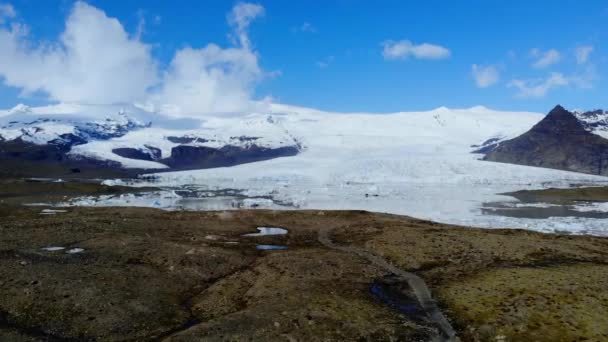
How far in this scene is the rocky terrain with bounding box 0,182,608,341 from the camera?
1664cm

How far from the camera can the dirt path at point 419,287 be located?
57.2ft

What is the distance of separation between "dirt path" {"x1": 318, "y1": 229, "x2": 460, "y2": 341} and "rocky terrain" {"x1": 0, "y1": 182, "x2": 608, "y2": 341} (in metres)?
0.10

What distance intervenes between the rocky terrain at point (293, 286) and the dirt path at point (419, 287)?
0.32ft

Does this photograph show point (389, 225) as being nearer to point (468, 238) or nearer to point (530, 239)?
point (468, 238)

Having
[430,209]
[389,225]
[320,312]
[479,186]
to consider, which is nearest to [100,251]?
[320,312]

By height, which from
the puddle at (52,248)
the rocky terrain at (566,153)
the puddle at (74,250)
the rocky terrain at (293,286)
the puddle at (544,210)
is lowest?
the puddle at (544,210)

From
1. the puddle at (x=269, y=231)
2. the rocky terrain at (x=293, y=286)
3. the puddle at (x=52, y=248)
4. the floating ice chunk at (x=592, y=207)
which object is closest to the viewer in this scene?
the rocky terrain at (x=293, y=286)

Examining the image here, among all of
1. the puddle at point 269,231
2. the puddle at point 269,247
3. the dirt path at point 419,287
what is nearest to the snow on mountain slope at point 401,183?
the puddle at point 269,231

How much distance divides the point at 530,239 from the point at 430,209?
96.5 feet

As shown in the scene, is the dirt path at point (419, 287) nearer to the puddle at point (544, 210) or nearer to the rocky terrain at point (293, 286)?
the rocky terrain at point (293, 286)

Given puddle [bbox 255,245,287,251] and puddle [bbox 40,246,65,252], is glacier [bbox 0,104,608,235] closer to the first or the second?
puddle [bbox 255,245,287,251]

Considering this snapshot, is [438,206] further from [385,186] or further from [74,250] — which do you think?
[74,250]

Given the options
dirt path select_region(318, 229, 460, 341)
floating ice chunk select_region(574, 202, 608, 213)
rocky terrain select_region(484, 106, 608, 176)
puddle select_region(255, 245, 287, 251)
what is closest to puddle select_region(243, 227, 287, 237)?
puddle select_region(255, 245, 287, 251)

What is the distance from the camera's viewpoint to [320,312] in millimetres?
17922
